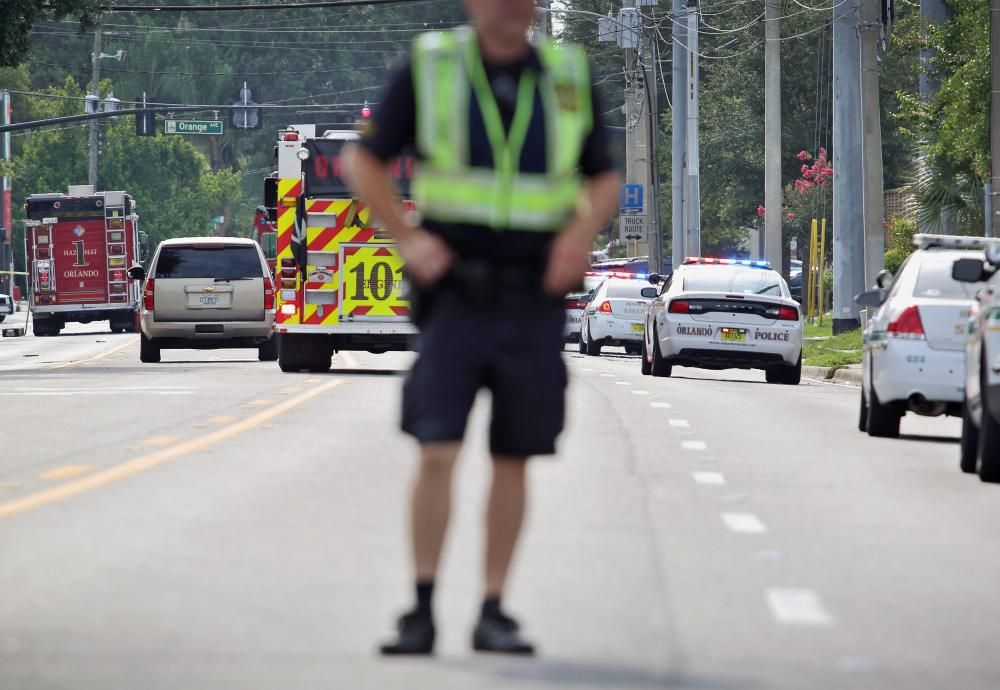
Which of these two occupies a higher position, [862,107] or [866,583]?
[862,107]

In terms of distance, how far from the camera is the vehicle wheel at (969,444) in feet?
45.3

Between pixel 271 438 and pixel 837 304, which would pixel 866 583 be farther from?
pixel 837 304

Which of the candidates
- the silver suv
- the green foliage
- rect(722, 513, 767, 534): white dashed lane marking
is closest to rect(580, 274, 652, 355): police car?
the green foliage

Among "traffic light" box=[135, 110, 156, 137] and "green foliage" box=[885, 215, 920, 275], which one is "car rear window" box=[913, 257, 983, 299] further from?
"traffic light" box=[135, 110, 156, 137]

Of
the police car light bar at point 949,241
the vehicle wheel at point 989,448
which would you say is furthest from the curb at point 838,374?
the vehicle wheel at point 989,448

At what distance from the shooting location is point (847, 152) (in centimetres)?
3603

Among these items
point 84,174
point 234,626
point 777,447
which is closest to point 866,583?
point 234,626

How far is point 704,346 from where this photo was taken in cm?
2656

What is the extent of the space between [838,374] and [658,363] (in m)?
3.87

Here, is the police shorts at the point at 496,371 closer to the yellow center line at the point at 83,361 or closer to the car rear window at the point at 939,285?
the car rear window at the point at 939,285

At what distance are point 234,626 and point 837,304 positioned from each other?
3153cm

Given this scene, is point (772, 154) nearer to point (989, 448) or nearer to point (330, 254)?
point (330, 254)

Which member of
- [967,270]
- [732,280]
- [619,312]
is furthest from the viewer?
[619,312]

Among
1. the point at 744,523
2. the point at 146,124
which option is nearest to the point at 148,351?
the point at 744,523
